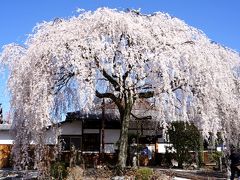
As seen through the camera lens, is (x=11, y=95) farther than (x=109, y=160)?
A: No

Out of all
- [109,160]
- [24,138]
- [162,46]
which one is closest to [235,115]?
[162,46]

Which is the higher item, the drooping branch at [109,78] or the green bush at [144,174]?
the drooping branch at [109,78]

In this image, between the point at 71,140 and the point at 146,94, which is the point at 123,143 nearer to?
the point at 146,94

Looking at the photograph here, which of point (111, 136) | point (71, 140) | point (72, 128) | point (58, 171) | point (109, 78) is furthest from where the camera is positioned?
point (111, 136)

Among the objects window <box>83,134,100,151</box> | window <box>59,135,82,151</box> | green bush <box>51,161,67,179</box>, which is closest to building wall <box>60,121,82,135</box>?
window <box>59,135,82,151</box>

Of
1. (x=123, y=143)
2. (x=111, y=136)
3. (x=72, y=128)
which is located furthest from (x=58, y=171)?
(x=111, y=136)

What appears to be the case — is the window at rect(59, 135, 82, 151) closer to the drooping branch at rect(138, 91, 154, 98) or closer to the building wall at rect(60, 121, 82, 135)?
the building wall at rect(60, 121, 82, 135)

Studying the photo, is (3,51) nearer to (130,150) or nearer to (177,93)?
(177,93)

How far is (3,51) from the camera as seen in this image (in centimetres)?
1691

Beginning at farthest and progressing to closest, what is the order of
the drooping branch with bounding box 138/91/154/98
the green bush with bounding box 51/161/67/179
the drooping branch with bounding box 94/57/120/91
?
the drooping branch with bounding box 138/91/154/98 < the drooping branch with bounding box 94/57/120/91 < the green bush with bounding box 51/161/67/179

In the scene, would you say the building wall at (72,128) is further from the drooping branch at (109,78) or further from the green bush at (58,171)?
the green bush at (58,171)

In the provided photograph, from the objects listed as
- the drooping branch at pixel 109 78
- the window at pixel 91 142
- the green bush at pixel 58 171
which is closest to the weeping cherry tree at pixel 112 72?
the drooping branch at pixel 109 78

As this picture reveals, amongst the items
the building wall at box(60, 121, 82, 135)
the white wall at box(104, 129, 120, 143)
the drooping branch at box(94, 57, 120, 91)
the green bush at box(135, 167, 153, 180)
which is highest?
the drooping branch at box(94, 57, 120, 91)

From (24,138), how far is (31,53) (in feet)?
10.6
